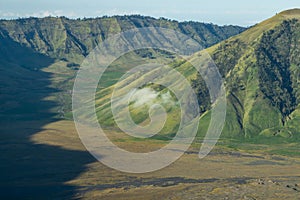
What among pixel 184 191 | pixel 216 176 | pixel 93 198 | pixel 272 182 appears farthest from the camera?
pixel 216 176

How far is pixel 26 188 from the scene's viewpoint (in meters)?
163

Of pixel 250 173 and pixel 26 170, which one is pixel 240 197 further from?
pixel 26 170

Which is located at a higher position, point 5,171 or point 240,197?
point 5,171

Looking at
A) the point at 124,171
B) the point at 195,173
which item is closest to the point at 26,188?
the point at 124,171

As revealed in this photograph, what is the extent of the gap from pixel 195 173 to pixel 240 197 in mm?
41874

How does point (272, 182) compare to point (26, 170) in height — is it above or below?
below

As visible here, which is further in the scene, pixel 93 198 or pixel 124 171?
pixel 124 171

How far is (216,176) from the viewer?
186m

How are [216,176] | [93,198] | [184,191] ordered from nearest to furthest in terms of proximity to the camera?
[93,198], [184,191], [216,176]

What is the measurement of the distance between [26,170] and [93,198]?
52.1 meters

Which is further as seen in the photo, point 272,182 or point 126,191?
point 272,182

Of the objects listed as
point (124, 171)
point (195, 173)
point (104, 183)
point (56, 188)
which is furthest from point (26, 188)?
point (195, 173)

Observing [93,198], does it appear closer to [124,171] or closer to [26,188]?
[26,188]

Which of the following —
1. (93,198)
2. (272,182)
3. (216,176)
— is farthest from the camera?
(216,176)
